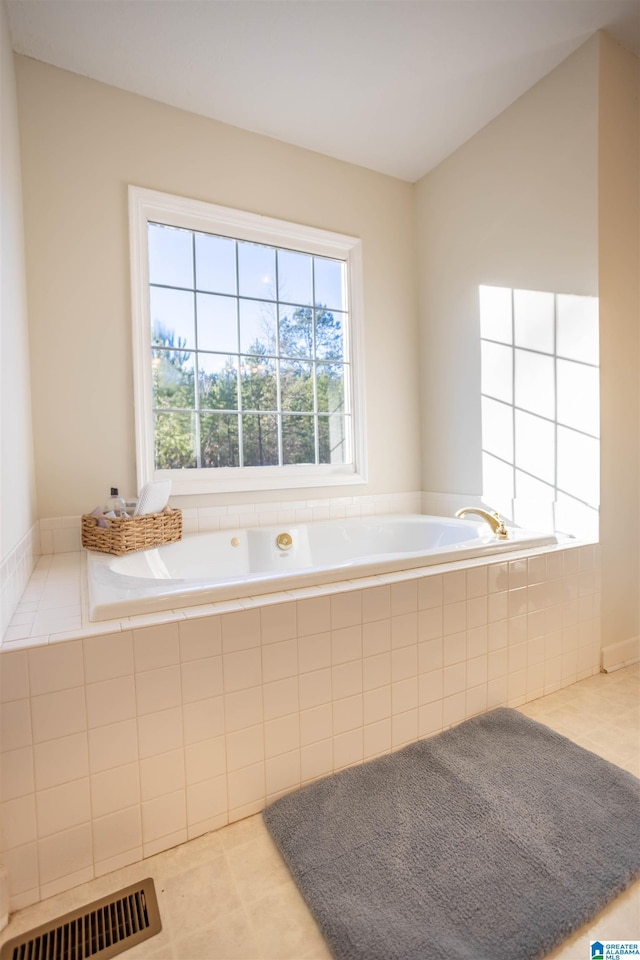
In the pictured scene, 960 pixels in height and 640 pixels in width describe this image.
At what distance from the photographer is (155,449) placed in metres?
2.26

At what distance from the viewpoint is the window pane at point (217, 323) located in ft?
7.88

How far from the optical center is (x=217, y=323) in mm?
2443

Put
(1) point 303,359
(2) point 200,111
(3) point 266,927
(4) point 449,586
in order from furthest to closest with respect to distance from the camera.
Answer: (1) point 303,359
(2) point 200,111
(4) point 449,586
(3) point 266,927

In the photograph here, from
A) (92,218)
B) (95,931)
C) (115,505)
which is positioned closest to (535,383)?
(115,505)

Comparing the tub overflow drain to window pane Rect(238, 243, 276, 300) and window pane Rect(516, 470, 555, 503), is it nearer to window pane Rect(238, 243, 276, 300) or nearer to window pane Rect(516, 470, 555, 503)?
window pane Rect(516, 470, 555, 503)

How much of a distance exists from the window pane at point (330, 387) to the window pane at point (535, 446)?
3.32 feet

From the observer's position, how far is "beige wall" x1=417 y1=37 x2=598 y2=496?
1.99 metres

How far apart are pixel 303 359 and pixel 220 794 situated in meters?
2.13

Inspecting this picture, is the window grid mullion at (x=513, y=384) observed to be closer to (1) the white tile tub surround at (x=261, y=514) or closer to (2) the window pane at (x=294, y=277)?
(1) the white tile tub surround at (x=261, y=514)

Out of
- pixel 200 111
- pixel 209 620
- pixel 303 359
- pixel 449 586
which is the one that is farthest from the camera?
pixel 303 359

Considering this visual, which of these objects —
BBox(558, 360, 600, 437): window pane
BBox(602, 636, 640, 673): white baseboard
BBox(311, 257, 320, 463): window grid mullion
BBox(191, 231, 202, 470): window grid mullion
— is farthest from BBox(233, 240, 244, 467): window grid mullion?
BBox(602, 636, 640, 673): white baseboard

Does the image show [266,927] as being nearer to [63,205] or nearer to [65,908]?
[65,908]

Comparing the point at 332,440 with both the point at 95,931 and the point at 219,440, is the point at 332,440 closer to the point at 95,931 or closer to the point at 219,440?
the point at 219,440

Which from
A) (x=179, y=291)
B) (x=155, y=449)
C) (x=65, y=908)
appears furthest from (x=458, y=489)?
(x=65, y=908)
